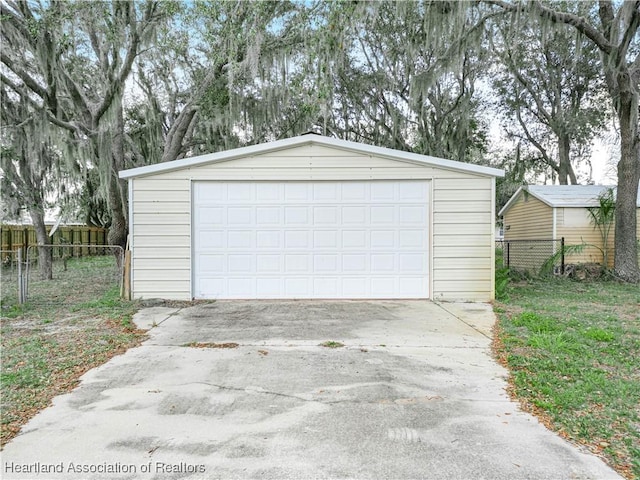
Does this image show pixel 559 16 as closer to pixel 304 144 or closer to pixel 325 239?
pixel 304 144

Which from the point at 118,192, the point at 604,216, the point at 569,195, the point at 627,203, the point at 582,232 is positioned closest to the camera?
the point at 118,192

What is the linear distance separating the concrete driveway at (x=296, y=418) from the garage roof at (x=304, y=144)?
11.4 ft

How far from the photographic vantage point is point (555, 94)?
1603cm

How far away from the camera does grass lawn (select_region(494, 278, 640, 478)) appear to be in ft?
8.48

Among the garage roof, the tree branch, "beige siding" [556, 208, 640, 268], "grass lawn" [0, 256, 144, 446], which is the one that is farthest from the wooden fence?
"beige siding" [556, 208, 640, 268]

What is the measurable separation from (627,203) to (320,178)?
24.9 feet

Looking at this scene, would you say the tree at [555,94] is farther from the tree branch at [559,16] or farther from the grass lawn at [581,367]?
the grass lawn at [581,367]

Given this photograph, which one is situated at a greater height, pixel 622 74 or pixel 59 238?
pixel 622 74

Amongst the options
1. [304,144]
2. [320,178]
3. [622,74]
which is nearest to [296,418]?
[320,178]

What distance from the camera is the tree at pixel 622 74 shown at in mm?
8180

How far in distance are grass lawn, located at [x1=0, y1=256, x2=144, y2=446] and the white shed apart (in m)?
1.20

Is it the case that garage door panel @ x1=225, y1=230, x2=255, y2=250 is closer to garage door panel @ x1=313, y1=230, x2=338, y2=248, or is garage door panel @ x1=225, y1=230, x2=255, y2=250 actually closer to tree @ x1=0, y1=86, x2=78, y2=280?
garage door panel @ x1=313, y1=230, x2=338, y2=248

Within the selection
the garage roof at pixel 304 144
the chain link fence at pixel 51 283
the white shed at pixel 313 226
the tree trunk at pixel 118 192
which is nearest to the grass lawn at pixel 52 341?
the chain link fence at pixel 51 283

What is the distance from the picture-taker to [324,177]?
748 cm
